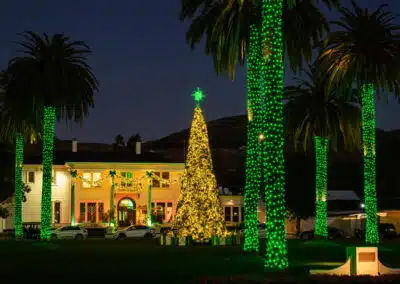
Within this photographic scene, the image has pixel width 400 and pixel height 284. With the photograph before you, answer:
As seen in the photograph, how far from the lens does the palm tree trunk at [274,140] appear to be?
2466 centimetres

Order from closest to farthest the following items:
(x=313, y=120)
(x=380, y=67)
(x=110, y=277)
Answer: (x=110, y=277), (x=380, y=67), (x=313, y=120)

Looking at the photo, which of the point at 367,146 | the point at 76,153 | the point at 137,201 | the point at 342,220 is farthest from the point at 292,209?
the point at 367,146

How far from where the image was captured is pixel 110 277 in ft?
84.7

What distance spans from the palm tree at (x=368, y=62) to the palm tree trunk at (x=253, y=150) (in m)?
8.45

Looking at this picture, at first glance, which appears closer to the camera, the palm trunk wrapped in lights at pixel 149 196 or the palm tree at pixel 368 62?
the palm tree at pixel 368 62

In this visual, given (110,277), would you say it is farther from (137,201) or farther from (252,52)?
(137,201)

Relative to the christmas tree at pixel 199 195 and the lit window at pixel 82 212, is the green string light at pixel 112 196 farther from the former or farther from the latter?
the christmas tree at pixel 199 195

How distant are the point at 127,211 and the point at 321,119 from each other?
30473 mm

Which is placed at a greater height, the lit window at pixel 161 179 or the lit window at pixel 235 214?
the lit window at pixel 161 179

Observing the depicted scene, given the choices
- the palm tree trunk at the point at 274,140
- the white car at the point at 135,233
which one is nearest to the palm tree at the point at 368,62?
the palm tree trunk at the point at 274,140

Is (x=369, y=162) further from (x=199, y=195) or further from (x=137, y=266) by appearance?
(x=137, y=266)

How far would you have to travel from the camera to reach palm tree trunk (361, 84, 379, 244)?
147 ft

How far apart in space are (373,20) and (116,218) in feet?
135

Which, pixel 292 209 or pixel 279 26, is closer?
pixel 279 26
